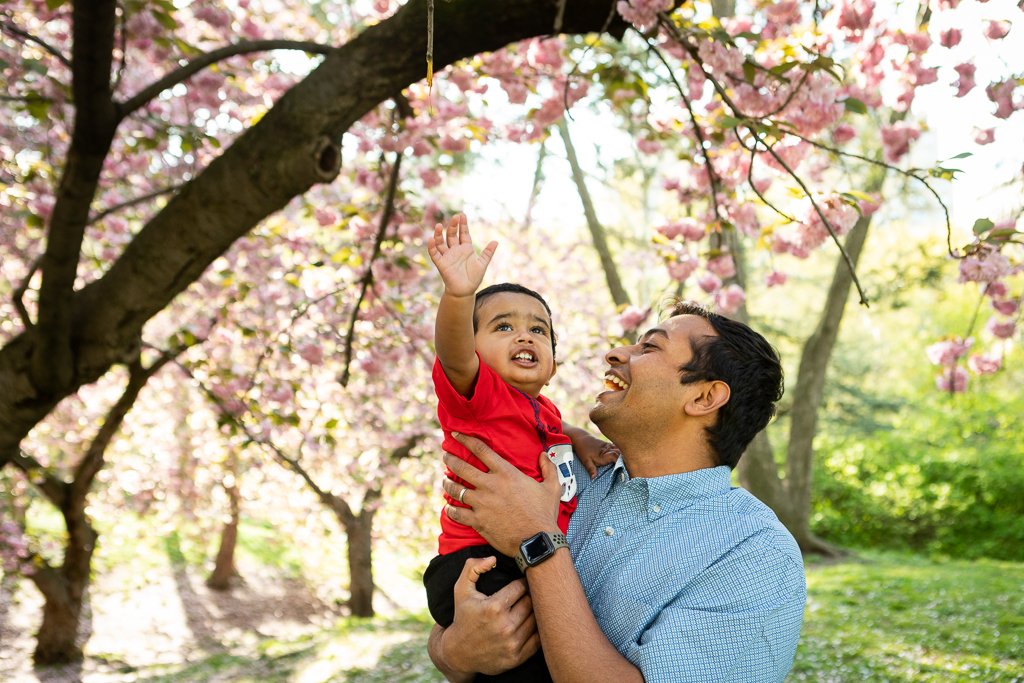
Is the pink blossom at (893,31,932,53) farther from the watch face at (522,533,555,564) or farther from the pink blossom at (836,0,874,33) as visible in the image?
the watch face at (522,533,555,564)

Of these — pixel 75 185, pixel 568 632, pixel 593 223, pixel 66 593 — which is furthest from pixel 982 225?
pixel 66 593

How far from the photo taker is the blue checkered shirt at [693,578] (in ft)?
5.34

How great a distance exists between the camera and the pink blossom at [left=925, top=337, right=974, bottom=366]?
4660 mm

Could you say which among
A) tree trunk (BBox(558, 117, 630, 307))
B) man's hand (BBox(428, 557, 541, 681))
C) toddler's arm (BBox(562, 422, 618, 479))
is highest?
tree trunk (BBox(558, 117, 630, 307))

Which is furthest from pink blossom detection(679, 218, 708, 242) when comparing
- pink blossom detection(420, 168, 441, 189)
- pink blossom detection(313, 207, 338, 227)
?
pink blossom detection(313, 207, 338, 227)

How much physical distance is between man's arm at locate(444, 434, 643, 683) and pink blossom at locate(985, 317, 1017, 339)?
→ 3655mm

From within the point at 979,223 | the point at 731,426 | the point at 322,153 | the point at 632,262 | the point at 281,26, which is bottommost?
the point at 731,426

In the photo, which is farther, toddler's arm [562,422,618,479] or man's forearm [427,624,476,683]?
toddler's arm [562,422,618,479]

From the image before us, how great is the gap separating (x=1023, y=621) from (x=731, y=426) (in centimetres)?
492

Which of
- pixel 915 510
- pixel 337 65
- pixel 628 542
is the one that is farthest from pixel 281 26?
pixel 915 510

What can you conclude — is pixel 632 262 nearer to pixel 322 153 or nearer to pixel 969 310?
pixel 322 153

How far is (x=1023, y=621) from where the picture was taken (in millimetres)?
5695

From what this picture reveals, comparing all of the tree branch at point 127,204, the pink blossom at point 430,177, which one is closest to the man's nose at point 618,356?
the tree branch at point 127,204

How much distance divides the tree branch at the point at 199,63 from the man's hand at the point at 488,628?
1.92m
